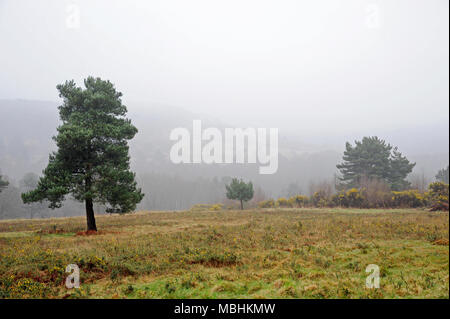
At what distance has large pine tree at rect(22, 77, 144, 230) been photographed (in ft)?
49.8

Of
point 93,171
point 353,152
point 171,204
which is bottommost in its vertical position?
A: point 171,204

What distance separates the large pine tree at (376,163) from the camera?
49.3 meters

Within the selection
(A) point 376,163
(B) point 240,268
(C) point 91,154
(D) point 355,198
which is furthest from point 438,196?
(C) point 91,154

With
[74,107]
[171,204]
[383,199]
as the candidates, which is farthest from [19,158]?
[383,199]

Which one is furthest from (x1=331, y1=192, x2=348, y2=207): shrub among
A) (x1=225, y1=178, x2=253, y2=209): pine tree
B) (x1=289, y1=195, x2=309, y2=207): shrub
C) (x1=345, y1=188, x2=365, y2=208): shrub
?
(x1=225, y1=178, x2=253, y2=209): pine tree

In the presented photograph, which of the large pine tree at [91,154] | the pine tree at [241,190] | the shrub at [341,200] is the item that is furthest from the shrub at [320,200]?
the large pine tree at [91,154]

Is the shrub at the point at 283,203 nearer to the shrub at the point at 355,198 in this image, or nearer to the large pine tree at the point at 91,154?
the shrub at the point at 355,198

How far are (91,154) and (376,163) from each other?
52384mm

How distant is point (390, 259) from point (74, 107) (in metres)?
20.1

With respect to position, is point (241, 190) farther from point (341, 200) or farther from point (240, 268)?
point (240, 268)

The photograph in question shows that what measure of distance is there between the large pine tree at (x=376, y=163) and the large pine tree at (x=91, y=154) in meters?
46.7

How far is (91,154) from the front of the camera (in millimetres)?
16703
